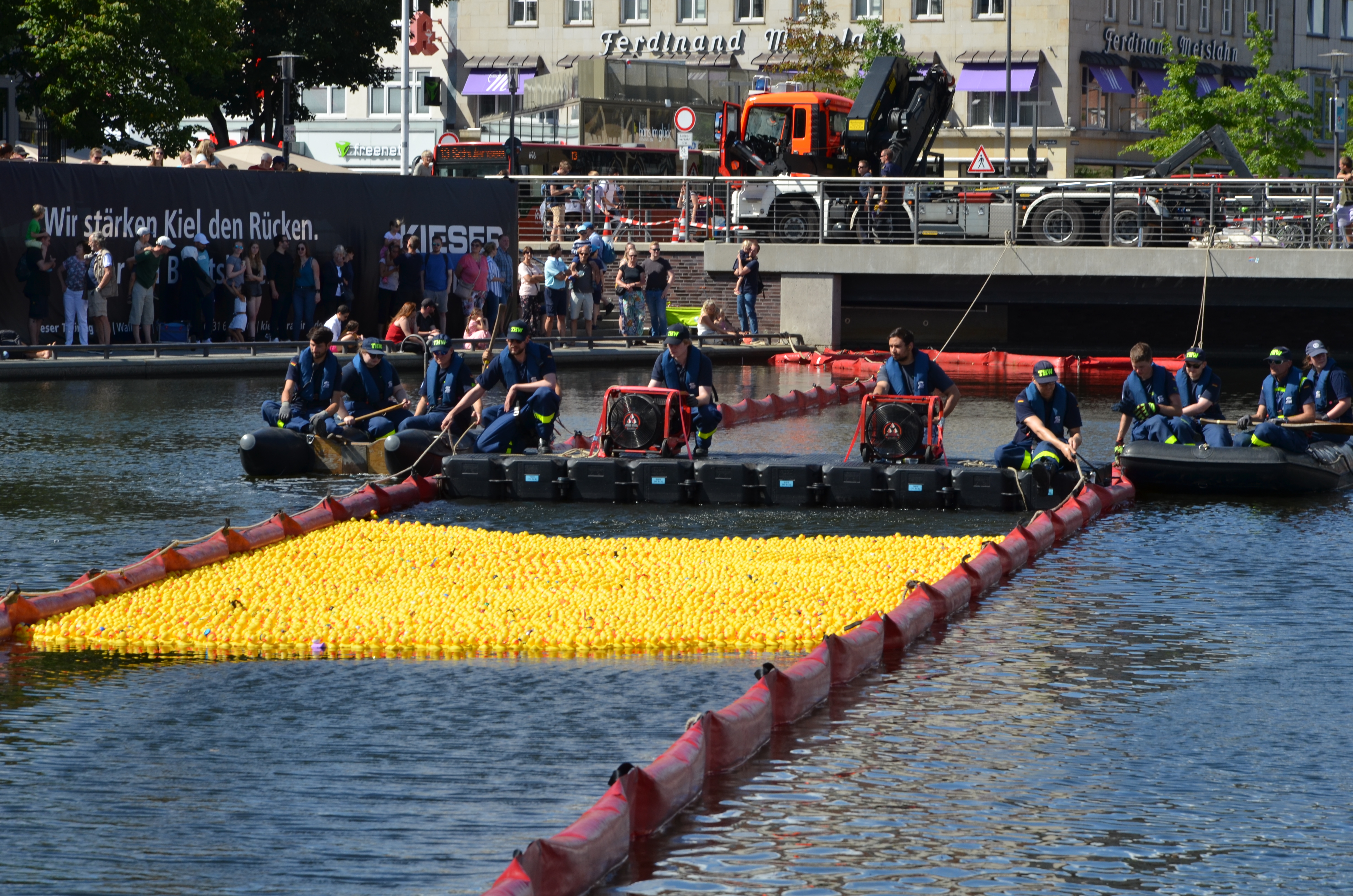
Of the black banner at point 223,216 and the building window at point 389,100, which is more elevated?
the building window at point 389,100

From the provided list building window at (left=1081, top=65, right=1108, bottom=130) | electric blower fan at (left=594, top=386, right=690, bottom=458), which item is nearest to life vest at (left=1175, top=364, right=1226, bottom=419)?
electric blower fan at (left=594, top=386, right=690, bottom=458)

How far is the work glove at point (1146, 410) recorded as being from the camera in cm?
1697

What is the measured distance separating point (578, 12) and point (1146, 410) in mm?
60096

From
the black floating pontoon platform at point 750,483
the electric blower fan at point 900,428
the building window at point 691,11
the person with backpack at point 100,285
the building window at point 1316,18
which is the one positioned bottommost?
the black floating pontoon platform at point 750,483

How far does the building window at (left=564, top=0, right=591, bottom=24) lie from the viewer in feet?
242

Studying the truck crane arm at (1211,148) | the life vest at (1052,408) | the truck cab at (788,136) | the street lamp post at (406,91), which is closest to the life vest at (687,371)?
the life vest at (1052,408)

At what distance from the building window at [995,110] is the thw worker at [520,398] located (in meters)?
52.3

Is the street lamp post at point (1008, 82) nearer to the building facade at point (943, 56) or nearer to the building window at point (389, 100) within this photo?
the building facade at point (943, 56)

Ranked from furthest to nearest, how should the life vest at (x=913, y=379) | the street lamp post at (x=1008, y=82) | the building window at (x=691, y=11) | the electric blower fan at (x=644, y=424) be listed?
the building window at (x=691, y=11), the street lamp post at (x=1008, y=82), the electric blower fan at (x=644, y=424), the life vest at (x=913, y=379)

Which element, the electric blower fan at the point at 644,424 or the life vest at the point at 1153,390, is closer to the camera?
the electric blower fan at the point at 644,424

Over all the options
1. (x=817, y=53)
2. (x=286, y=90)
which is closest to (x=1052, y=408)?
(x=286, y=90)

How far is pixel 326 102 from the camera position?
77812 mm

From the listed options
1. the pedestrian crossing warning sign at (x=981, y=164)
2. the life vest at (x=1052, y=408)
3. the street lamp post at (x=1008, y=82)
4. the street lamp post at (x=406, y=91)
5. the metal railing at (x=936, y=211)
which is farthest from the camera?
the street lamp post at (x=1008, y=82)

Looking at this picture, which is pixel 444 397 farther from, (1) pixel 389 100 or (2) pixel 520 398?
(1) pixel 389 100
